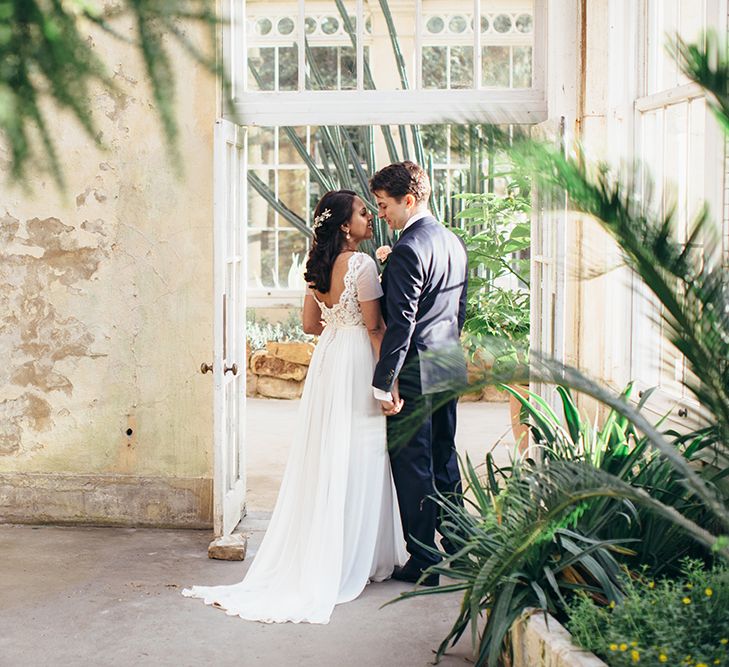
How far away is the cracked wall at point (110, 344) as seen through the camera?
5289 mm

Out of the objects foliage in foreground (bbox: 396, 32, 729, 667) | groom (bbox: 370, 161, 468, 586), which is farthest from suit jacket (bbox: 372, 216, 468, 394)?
foliage in foreground (bbox: 396, 32, 729, 667)

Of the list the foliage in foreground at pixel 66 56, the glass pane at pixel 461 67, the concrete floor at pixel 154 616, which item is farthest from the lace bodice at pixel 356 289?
the glass pane at pixel 461 67

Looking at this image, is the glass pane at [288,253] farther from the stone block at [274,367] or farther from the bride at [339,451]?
the bride at [339,451]

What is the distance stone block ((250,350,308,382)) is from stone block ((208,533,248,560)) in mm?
5175

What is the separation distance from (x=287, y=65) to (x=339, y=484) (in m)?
7.34

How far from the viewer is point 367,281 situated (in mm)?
4473

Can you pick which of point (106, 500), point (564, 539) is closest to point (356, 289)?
point (564, 539)

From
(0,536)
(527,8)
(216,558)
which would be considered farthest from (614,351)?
(527,8)

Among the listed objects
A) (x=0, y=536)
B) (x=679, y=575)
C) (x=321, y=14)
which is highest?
(x=321, y=14)

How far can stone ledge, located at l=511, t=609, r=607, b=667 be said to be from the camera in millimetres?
2723

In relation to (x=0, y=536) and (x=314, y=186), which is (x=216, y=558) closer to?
(x=0, y=536)

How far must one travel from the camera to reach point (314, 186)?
437 inches

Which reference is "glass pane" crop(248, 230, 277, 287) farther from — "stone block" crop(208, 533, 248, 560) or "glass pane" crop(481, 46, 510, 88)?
"stone block" crop(208, 533, 248, 560)

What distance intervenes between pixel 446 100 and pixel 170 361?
1.78m
